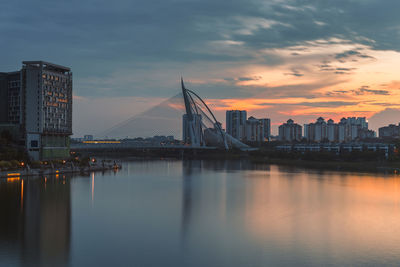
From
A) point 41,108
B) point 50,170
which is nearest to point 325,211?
point 50,170

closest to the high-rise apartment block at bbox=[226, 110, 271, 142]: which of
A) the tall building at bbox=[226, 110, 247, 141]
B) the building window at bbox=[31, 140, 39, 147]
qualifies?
the tall building at bbox=[226, 110, 247, 141]

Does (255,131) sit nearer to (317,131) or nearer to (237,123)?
(237,123)

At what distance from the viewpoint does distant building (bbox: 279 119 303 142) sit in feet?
288

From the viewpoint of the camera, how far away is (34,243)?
27.5 ft

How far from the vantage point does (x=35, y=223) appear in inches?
399

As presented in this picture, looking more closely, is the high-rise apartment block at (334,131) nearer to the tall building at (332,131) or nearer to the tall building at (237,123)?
the tall building at (332,131)

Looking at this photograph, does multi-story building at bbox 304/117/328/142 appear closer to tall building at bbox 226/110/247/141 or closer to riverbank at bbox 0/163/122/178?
tall building at bbox 226/110/247/141

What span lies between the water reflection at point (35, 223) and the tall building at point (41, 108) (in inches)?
407

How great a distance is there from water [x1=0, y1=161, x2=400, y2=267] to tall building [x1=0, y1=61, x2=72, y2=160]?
960 centimetres

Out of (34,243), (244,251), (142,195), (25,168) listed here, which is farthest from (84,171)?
(244,251)

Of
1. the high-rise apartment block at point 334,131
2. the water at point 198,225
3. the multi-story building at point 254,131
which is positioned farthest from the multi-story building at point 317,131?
the water at point 198,225

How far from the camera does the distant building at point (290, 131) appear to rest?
288 feet

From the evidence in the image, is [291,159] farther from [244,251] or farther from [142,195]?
[244,251]

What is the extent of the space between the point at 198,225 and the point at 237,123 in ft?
247
